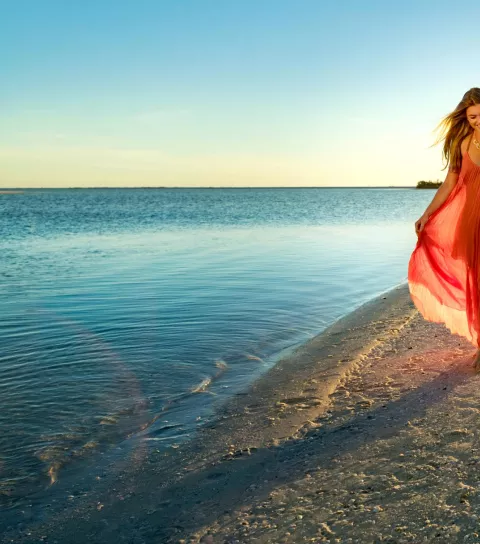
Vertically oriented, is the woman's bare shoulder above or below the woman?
above

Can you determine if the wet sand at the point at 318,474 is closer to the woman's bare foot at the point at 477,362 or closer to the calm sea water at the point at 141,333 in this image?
the woman's bare foot at the point at 477,362

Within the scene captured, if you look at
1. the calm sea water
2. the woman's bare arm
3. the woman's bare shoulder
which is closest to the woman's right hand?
the woman's bare arm

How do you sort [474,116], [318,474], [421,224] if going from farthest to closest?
[421,224] → [474,116] → [318,474]

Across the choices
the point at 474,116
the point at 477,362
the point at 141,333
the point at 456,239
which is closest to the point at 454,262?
the point at 456,239

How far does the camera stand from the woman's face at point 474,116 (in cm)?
455

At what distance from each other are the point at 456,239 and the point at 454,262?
0.21 m

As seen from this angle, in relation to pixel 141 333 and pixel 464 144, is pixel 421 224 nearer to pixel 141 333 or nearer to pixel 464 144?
pixel 464 144

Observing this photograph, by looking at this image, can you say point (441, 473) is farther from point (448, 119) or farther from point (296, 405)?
point (448, 119)

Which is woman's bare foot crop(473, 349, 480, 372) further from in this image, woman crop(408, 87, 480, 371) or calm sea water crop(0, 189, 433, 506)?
calm sea water crop(0, 189, 433, 506)

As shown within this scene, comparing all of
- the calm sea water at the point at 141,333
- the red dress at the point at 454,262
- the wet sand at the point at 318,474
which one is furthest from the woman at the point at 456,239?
the calm sea water at the point at 141,333

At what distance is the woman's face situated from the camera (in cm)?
455

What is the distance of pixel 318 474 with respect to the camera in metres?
3.37

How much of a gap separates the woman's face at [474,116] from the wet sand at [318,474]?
1871 mm

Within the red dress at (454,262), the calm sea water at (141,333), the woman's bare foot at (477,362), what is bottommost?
the calm sea water at (141,333)
